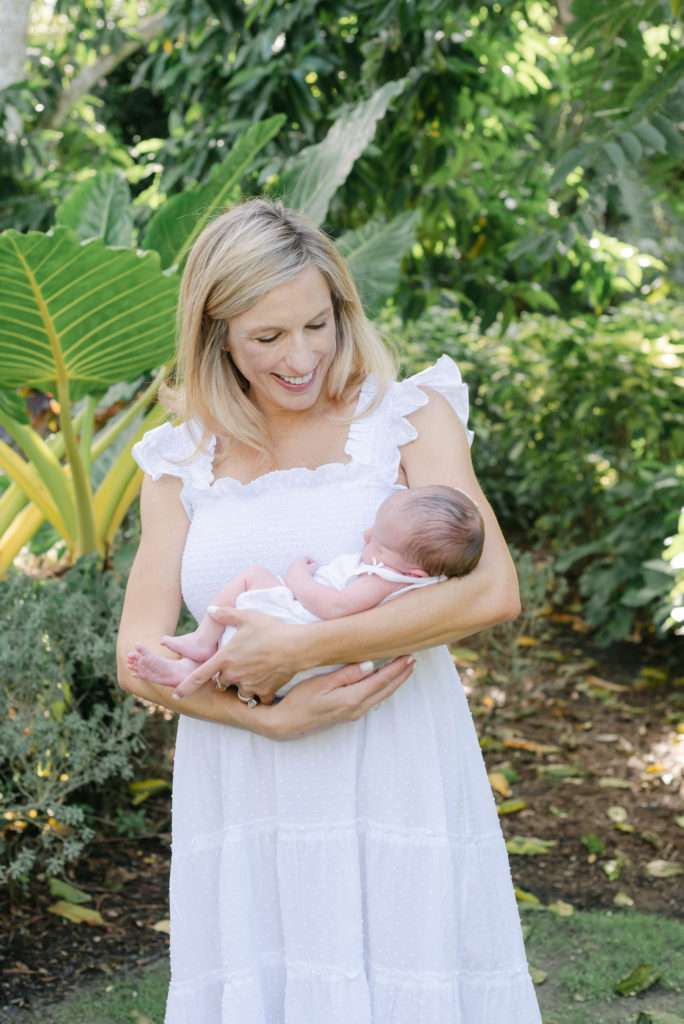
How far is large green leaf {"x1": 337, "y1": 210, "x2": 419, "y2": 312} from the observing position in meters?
3.71

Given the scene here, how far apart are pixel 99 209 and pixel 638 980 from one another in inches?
127

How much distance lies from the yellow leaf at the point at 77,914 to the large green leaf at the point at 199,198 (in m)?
2.11

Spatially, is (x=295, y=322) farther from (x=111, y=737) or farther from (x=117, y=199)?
(x=117, y=199)

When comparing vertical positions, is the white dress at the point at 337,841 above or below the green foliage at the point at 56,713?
above

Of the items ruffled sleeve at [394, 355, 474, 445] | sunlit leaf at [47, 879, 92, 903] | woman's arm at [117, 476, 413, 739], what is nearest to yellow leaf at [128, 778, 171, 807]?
sunlit leaf at [47, 879, 92, 903]

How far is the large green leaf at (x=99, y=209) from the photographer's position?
3898mm

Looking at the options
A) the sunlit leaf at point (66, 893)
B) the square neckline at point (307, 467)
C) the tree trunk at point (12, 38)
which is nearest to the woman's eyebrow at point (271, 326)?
the square neckline at point (307, 467)

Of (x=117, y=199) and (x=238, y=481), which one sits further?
(x=117, y=199)

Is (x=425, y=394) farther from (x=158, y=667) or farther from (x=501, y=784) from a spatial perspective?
(x=501, y=784)

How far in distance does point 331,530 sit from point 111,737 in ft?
5.17

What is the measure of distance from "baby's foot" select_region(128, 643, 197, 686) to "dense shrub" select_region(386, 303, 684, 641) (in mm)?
2702

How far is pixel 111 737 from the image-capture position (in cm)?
298

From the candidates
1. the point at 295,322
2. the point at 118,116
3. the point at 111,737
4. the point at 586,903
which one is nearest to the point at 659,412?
the point at 586,903

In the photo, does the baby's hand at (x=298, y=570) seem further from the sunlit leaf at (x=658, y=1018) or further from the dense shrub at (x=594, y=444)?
the dense shrub at (x=594, y=444)
